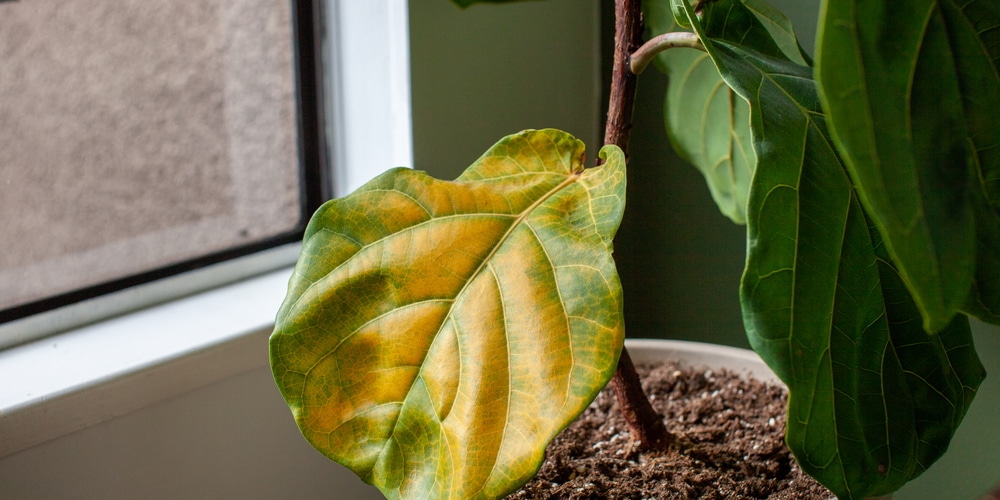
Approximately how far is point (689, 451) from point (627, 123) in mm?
314

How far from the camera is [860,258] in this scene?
0.51 meters

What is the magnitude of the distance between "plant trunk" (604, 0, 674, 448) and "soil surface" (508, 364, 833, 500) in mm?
25

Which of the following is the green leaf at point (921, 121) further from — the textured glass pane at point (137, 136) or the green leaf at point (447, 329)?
the textured glass pane at point (137, 136)

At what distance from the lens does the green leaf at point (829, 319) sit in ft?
1.52

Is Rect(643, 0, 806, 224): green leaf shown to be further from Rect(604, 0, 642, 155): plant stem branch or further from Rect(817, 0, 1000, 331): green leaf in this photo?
Rect(817, 0, 1000, 331): green leaf

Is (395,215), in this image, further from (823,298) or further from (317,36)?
(317,36)

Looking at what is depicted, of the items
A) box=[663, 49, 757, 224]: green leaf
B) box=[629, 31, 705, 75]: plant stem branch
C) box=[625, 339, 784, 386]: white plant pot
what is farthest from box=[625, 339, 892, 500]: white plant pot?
box=[629, 31, 705, 75]: plant stem branch

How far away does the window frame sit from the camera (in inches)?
28.1

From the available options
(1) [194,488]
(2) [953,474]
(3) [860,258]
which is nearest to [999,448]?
(2) [953,474]

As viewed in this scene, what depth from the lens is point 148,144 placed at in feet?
3.30

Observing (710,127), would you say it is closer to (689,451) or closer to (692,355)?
(692,355)

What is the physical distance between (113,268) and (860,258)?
33.3 inches

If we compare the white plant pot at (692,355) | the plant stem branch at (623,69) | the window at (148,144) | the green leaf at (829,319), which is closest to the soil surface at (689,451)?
the white plant pot at (692,355)

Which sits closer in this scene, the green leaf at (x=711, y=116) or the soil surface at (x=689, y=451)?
the soil surface at (x=689, y=451)
